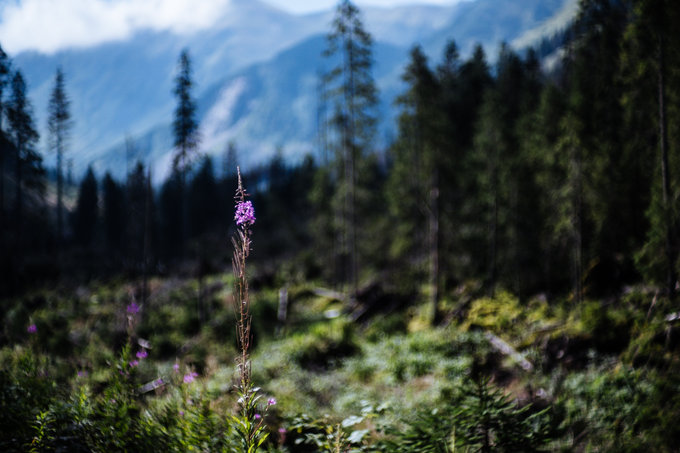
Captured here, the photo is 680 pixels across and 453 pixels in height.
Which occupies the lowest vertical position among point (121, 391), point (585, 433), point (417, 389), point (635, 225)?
point (417, 389)

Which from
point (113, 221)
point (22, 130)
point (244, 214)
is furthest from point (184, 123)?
point (113, 221)

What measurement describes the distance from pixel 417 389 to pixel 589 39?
71.2 ft

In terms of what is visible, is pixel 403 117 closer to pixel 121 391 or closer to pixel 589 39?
pixel 589 39

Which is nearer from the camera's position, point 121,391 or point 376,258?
point 121,391

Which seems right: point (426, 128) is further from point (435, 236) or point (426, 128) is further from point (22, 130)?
point (22, 130)

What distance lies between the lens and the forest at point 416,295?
2977 mm

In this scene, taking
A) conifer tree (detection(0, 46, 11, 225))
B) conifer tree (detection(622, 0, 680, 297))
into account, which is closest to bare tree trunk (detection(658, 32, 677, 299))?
conifer tree (detection(622, 0, 680, 297))

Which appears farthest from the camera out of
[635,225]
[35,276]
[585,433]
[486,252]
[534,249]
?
[35,276]

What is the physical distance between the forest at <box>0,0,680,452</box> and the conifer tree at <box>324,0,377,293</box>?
0.11 m

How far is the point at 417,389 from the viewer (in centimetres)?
888

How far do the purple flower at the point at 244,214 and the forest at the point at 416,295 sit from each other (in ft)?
0.04

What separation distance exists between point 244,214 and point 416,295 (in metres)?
17.3

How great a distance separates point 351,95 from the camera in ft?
62.8

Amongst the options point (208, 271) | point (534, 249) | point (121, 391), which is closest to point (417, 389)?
point (121, 391)
